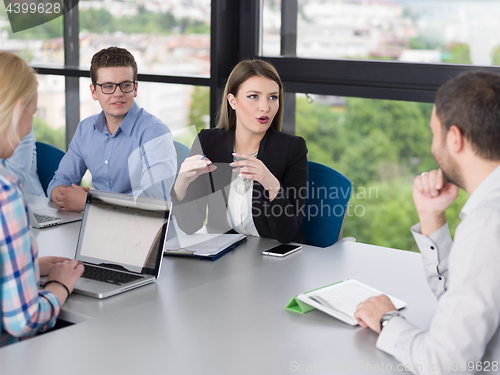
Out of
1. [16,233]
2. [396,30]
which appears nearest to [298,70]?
[396,30]

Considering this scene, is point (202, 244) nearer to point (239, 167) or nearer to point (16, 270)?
point (239, 167)

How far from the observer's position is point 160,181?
2576 mm

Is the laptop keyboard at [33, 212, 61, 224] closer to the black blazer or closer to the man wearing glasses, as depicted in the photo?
the man wearing glasses

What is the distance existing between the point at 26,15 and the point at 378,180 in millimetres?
3043

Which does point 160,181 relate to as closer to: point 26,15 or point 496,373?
point 496,373

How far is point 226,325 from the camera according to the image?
138 cm

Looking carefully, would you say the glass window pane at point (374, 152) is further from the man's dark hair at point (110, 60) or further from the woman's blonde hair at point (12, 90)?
the woman's blonde hair at point (12, 90)

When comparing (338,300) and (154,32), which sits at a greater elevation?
(154,32)

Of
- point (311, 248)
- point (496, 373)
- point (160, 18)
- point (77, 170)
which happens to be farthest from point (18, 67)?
point (160, 18)

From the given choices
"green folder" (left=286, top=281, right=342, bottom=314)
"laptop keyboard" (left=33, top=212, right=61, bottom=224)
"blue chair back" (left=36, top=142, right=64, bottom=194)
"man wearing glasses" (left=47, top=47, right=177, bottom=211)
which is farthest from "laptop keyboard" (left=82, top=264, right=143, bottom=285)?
"blue chair back" (left=36, top=142, right=64, bottom=194)

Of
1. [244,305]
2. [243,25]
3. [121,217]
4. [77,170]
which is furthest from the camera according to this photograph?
[243,25]

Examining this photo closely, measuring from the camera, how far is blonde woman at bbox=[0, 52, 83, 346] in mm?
1267

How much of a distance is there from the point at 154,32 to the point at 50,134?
146 cm

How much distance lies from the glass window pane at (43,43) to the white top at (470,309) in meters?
4.03
